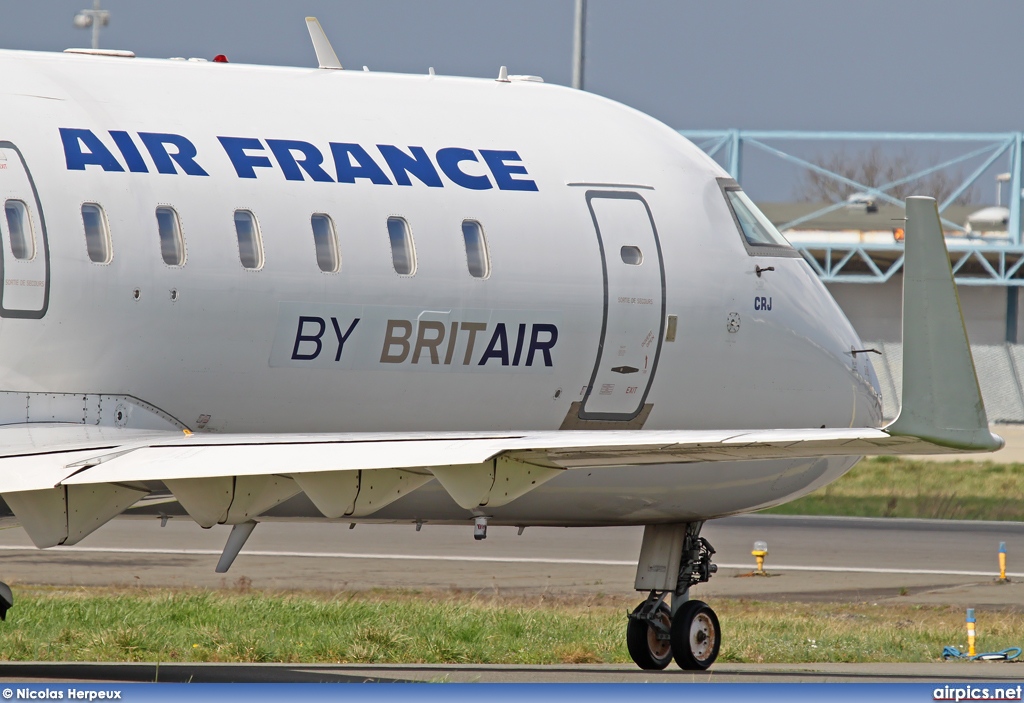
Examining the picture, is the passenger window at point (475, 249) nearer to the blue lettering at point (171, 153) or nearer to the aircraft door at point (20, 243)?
the blue lettering at point (171, 153)

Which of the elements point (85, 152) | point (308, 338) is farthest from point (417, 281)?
point (85, 152)

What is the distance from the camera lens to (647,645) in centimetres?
1256

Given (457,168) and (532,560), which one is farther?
(532,560)

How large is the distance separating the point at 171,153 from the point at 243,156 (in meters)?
0.48

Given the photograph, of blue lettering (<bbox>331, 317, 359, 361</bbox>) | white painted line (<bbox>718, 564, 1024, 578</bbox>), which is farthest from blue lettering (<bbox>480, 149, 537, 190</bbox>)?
white painted line (<bbox>718, 564, 1024, 578</bbox>)

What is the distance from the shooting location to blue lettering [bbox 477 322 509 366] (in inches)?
440

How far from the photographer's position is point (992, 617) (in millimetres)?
18641

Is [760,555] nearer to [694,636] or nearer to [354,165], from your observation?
[694,636]

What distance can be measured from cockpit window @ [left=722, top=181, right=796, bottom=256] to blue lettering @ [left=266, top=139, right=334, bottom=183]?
371 cm

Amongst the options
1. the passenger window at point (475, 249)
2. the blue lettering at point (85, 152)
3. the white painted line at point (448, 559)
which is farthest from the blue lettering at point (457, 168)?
the white painted line at point (448, 559)

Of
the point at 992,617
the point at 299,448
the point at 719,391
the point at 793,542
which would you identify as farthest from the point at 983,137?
the point at 299,448

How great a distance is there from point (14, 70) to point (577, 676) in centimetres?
609

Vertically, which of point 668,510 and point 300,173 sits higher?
point 300,173

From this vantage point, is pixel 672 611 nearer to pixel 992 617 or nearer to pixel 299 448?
pixel 299 448
